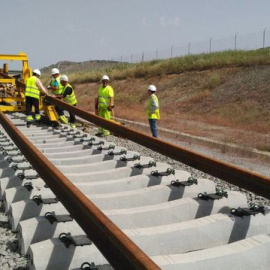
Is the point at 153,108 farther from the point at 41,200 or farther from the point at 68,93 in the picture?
the point at 41,200

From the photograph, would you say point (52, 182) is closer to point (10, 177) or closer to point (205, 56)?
point (10, 177)

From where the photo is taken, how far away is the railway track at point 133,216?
8.86 ft

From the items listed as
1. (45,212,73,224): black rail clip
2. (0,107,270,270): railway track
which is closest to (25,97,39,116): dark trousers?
(0,107,270,270): railway track

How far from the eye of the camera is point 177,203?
13.0ft

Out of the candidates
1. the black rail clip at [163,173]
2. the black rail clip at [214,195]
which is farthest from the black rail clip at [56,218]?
the black rail clip at [163,173]

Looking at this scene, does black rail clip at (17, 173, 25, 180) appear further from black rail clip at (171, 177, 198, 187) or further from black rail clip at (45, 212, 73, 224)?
black rail clip at (171, 177, 198, 187)

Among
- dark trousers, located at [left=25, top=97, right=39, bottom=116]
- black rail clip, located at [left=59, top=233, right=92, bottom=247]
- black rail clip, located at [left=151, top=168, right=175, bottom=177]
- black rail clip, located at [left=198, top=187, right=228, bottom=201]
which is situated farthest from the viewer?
dark trousers, located at [left=25, top=97, right=39, bottom=116]

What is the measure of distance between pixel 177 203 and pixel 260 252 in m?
1.07

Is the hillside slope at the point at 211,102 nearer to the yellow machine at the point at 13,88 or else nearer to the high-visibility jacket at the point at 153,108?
the high-visibility jacket at the point at 153,108

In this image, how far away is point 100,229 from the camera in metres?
2.37

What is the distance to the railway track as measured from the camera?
2.70 meters

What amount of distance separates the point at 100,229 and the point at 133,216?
4.32ft

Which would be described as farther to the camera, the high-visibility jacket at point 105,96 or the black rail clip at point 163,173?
the high-visibility jacket at point 105,96

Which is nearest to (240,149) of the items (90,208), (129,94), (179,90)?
(90,208)
